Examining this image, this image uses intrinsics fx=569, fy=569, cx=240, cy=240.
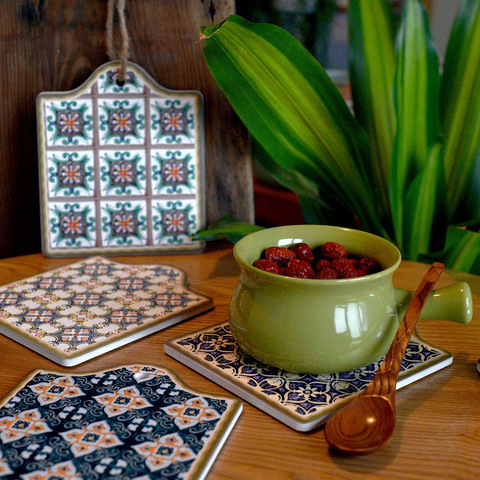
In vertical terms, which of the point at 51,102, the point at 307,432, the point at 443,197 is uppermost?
the point at 51,102

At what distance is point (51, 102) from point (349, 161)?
392mm

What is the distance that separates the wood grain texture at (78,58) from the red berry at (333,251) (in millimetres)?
320

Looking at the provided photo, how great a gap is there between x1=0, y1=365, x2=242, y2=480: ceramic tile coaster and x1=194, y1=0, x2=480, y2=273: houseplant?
305mm

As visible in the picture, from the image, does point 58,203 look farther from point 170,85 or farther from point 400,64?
point 400,64

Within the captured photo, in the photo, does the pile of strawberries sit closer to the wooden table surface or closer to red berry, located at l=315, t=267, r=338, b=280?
red berry, located at l=315, t=267, r=338, b=280

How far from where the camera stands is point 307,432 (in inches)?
15.7

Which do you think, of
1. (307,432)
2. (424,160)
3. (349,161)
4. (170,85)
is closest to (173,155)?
(170,85)

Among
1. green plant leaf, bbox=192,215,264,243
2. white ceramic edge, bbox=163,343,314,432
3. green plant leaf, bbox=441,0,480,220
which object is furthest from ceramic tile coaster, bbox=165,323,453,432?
green plant leaf, bbox=441,0,480,220

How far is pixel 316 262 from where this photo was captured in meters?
0.52

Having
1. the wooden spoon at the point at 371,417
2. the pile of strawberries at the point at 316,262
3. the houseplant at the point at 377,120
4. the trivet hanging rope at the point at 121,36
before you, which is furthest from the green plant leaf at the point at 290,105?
the wooden spoon at the point at 371,417

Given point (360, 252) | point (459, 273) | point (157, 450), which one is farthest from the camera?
point (459, 273)

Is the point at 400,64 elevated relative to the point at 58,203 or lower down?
elevated

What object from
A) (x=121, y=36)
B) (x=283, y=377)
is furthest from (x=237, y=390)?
(x=121, y=36)

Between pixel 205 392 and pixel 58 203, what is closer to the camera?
pixel 205 392
